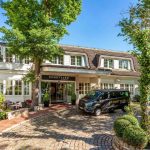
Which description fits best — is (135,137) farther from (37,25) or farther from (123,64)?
(123,64)

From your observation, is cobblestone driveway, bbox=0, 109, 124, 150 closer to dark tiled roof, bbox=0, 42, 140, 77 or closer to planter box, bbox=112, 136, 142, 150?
planter box, bbox=112, 136, 142, 150

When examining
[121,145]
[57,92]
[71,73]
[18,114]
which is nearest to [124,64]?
[71,73]

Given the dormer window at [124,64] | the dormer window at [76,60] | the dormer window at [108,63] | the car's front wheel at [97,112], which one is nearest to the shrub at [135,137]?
the car's front wheel at [97,112]

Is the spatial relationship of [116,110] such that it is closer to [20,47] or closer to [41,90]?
[41,90]

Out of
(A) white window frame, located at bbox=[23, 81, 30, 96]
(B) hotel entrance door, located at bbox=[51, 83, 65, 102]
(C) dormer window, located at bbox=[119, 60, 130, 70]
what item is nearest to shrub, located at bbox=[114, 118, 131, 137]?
(A) white window frame, located at bbox=[23, 81, 30, 96]

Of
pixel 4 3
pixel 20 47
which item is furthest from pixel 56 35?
pixel 4 3

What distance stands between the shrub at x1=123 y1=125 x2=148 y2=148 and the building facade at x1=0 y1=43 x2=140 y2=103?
15.2 meters

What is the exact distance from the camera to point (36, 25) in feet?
75.9

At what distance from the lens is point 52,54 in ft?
79.2

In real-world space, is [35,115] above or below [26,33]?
below

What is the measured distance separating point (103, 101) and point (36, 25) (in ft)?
30.1

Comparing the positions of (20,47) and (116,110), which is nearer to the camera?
(20,47)

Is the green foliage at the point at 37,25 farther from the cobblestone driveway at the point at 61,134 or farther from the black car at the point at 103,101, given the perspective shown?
the cobblestone driveway at the point at 61,134

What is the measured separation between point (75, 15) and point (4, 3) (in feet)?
21.7
